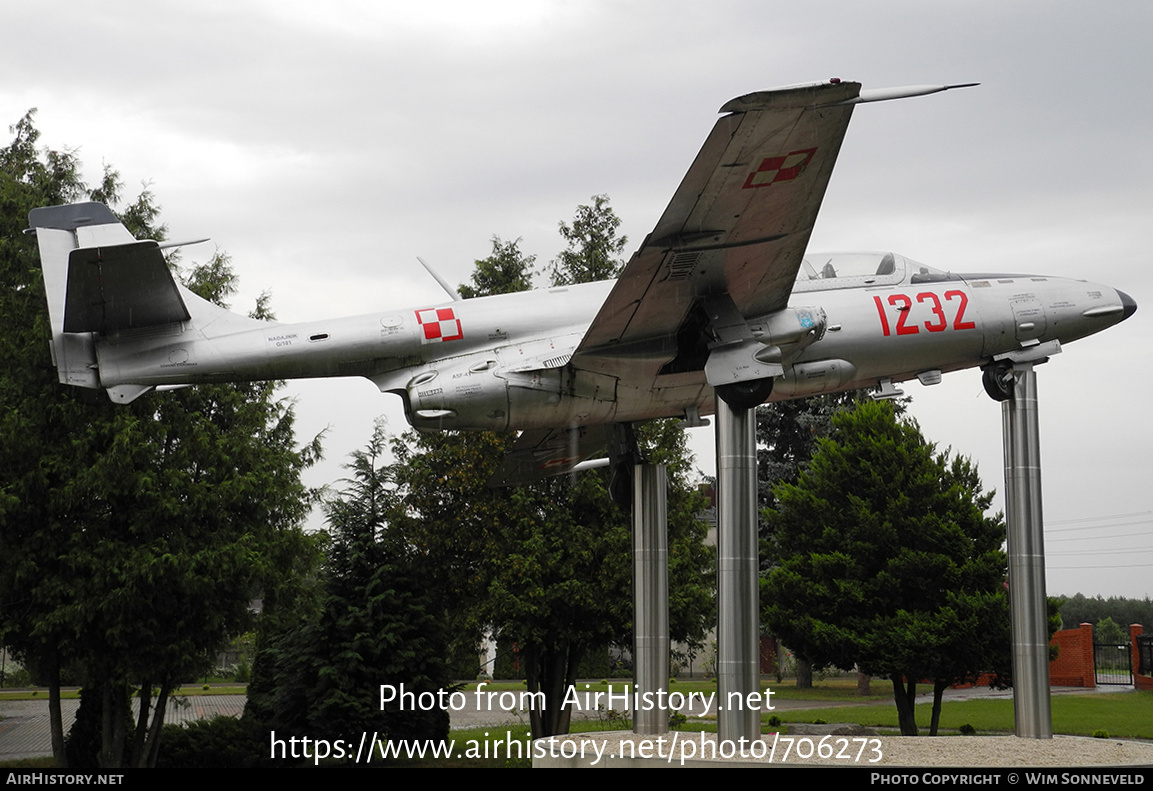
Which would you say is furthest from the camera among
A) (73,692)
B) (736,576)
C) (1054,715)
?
(73,692)

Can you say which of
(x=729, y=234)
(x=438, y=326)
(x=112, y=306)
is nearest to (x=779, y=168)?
(x=729, y=234)

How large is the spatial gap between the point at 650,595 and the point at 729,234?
18.1 feet

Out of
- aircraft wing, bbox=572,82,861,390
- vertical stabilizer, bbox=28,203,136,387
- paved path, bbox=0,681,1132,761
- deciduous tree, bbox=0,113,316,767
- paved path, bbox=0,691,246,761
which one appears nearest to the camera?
aircraft wing, bbox=572,82,861,390

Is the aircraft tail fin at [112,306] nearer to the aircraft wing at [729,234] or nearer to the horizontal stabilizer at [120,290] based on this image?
the horizontal stabilizer at [120,290]

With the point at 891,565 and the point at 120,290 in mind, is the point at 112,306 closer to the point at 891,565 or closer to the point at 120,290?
the point at 120,290

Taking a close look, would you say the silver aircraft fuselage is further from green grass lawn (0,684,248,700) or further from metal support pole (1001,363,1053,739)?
green grass lawn (0,684,248,700)

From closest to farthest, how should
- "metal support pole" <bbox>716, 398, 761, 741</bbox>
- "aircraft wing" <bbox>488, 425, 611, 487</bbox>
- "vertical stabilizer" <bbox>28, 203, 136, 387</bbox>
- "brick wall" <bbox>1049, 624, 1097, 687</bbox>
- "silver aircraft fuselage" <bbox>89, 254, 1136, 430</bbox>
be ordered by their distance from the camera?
"metal support pole" <bbox>716, 398, 761, 741</bbox> → "silver aircraft fuselage" <bbox>89, 254, 1136, 430</bbox> → "vertical stabilizer" <bbox>28, 203, 136, 387</bbox> → "aircraft wing" <bbox>488, 425, 611, 487</bbox> → "brick wall" <bbox>1049, 624, 1097, 687</bbox>

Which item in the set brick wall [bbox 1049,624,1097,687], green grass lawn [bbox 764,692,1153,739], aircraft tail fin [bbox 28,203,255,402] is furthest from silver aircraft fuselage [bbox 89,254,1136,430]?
brick wall [bbox 1049,624,1097,687]

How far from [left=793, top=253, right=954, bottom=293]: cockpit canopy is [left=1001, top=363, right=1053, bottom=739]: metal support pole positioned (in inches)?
78.3

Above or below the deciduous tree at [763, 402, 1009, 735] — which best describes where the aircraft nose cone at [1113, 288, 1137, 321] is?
above

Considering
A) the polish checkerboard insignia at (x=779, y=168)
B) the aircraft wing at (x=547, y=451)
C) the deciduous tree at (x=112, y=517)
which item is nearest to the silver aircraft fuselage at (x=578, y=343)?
the aircraft wing at (x=547, y=451)

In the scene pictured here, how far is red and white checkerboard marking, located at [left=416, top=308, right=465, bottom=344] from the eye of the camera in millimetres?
12992

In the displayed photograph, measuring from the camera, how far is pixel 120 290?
1232 cm

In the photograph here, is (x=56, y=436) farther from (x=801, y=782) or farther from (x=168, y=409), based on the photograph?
(x=801, y=782)
